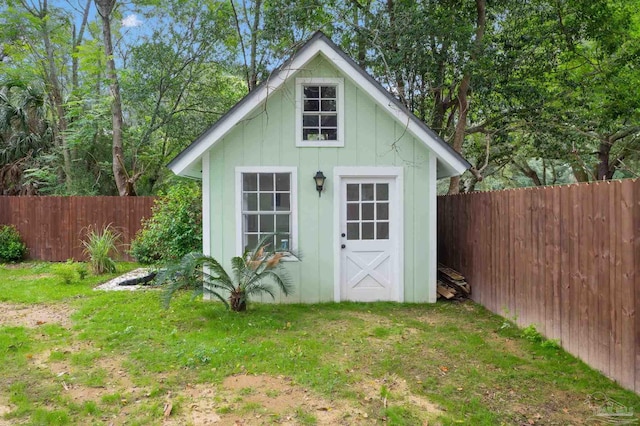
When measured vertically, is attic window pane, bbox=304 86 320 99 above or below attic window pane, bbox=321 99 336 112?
above

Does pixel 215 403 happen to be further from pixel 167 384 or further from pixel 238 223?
pixel 238 223

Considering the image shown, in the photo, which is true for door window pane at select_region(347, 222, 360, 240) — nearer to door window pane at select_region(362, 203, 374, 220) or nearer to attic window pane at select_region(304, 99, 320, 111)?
door window pane at select_region(362, 203, 374, 220)

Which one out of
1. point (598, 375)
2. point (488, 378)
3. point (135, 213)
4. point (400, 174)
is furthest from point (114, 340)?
point (135, 213)

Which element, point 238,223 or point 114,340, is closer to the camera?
point 114,340

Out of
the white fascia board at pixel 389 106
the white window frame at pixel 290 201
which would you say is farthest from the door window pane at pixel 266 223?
Result: the white fascia board at pixel 389 106

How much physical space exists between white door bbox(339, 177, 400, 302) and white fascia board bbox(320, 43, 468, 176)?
2.69ft

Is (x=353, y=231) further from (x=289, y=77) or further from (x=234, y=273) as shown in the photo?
(x=289, y=77)

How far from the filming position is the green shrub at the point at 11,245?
35.6ft

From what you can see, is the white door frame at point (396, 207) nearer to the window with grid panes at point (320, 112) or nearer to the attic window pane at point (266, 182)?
the window with grid panes at point (320, 112)

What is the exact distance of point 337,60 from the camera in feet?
21.0

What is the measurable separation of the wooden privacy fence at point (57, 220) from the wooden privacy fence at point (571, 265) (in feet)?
29.0

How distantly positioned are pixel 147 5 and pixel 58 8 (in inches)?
168

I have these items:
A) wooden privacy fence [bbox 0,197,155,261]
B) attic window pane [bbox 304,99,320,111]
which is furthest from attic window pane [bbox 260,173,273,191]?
wooden privacy fence [bbox 0,197,155,261]

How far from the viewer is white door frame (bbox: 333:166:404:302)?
6.68m
